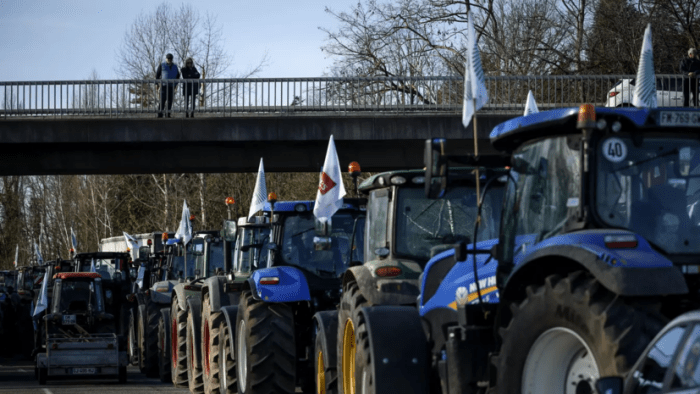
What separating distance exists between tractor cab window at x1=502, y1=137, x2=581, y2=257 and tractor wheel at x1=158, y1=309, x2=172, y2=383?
1366cm

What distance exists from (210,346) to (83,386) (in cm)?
676

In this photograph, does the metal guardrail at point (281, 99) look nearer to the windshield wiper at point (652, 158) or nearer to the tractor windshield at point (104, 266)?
the tractor windshield at point (104, 266)

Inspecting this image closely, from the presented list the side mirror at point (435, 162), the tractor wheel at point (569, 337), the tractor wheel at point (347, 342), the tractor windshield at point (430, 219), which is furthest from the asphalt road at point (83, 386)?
the tractor wheel at point (569, 337)

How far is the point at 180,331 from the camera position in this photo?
18.1 metres

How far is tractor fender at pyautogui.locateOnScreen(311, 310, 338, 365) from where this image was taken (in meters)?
10.1

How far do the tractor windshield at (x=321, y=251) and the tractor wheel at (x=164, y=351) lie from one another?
689 centimetres

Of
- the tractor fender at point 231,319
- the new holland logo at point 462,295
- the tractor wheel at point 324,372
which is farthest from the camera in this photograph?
the tractor fender at point 231,319

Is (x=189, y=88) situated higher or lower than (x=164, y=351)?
higher

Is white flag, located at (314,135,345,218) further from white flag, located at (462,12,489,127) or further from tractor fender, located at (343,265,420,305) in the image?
white flag, located at (462,12,489,127)

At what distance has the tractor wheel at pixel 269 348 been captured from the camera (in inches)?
487

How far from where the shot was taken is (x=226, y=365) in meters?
14.0

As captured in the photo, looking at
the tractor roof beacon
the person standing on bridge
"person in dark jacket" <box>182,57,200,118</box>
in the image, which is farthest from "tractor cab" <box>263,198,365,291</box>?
the person standing on bridge

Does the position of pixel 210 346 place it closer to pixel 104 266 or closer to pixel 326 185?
pixel 326 185

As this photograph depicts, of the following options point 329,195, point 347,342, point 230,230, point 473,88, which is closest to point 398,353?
point 347,342
